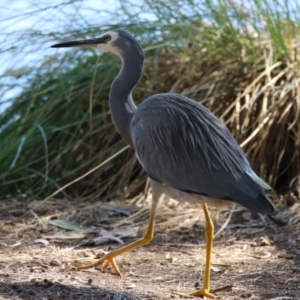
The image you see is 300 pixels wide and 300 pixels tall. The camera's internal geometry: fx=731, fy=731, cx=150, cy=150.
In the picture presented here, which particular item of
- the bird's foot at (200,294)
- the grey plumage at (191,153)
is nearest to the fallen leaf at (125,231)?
the grey plumage at (191,153)

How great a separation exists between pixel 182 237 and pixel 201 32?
2351mm

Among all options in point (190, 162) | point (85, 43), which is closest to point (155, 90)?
point (85, 43)

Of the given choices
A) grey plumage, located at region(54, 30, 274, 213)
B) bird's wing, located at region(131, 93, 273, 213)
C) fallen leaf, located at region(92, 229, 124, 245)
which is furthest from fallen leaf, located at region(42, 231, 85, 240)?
bird's wing, located at region(131, 93, 273, 213)

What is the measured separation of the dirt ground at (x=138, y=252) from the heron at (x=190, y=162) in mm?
226

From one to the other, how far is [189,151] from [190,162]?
8 centimetres

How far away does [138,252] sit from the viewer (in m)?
5.04

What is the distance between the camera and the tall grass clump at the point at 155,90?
6.59 meters

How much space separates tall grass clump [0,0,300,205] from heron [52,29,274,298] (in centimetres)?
184

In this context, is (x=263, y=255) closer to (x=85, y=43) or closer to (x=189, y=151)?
(x=189, y=151)

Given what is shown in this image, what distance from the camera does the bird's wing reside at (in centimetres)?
416

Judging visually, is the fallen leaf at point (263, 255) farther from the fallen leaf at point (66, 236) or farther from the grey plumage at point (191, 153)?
the fallen leaf at point (66, 236)

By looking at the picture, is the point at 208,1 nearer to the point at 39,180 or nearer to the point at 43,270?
the point at 39,180

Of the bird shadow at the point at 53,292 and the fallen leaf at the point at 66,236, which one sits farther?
the fallen leaf at the point at 66,236

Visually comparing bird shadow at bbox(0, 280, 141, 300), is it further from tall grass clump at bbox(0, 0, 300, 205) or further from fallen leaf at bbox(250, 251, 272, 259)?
tall grass clump at bbox(0, 0, 300, 205)
